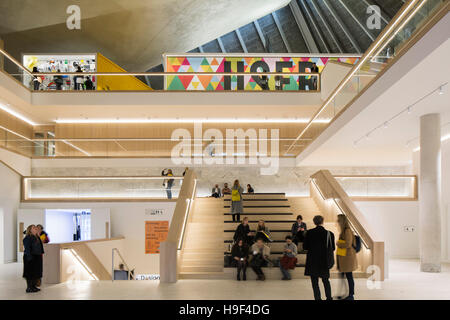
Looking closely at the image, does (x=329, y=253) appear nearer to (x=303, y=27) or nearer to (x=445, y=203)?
(x=445, y=203)

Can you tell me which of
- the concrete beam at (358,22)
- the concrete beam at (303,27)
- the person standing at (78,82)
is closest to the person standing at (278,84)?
the person standing at (78,82)

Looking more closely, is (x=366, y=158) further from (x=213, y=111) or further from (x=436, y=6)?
(x=436, y=6)

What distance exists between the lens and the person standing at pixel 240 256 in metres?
10.3

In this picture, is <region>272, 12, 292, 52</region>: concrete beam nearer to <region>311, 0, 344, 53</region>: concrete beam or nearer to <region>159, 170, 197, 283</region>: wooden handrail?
<region>311, 0, 344, 53</region>: concrete beam

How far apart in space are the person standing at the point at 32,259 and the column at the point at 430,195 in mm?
8747

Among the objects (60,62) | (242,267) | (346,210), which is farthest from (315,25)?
(242,267)

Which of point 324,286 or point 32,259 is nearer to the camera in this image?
point 324,286

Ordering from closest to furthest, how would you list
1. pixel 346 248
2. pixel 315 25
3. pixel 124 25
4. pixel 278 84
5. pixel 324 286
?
pixel 324 286, pixel 346 248, pixel 278 84, pixel 124 25, pixel 315 25

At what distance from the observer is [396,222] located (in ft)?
54.9

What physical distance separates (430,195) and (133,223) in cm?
1067

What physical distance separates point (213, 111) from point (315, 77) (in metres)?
4.77

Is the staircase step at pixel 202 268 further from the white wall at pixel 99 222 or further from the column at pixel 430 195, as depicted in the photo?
the white wall at pixel 99 222

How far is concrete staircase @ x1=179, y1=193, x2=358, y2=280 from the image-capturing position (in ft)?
34.8

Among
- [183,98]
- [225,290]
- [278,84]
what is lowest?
[225,290]
